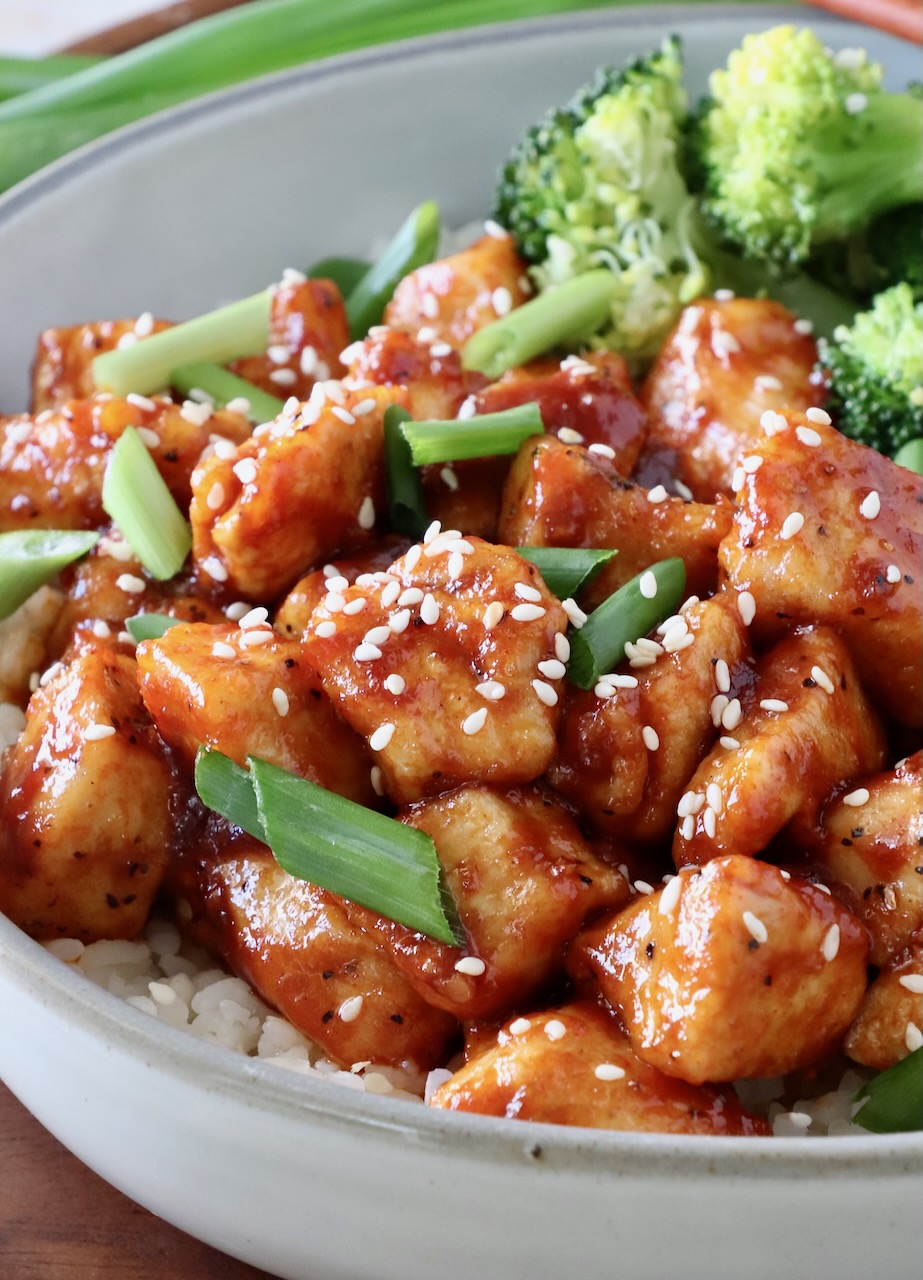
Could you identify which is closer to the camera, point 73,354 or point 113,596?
point 113,596

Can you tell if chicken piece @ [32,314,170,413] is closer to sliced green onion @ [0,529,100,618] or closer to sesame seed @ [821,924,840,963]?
sliced green onion @ [0,529,100,618]

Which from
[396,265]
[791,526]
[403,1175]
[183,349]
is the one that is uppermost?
[183,349]

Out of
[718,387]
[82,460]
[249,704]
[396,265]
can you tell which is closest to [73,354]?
[82,460]

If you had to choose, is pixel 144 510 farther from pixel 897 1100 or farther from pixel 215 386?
pixel 897 1100

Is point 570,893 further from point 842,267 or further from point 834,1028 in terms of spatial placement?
point 842,267

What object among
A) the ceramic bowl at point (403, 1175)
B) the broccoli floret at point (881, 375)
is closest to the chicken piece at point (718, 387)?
the broccoli floret at point (881, 375)

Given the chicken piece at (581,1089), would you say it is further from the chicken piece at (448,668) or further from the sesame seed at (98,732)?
the sesame seed at (98,732)
